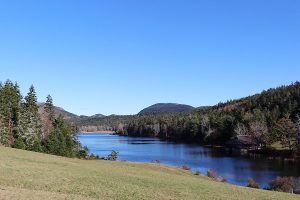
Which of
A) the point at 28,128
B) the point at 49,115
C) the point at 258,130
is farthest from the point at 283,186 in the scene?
the point at 258,130

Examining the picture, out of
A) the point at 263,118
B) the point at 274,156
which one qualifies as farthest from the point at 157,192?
the point at 263,118

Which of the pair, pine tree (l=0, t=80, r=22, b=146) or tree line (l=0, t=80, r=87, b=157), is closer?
tree line (l=0, t=80, r=87, b=157)

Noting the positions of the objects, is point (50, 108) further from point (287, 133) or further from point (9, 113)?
point (287, 133)

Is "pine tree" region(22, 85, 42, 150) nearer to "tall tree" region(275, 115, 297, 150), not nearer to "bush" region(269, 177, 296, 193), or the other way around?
"bush" region(269, 177, 296, 193)

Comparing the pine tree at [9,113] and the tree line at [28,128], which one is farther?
the pine tree at [9,113]

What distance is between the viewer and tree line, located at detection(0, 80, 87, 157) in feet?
309

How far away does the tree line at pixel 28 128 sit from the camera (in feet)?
309

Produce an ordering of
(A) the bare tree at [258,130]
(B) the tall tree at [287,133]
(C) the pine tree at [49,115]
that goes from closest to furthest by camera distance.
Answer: (C) the pine tree at [49,115], (B) the tall tree at [287,133], (A) the bare tree at [258,130]

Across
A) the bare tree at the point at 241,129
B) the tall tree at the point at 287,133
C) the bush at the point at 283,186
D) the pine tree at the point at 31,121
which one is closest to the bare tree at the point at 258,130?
the bare tree at the point at 241,129

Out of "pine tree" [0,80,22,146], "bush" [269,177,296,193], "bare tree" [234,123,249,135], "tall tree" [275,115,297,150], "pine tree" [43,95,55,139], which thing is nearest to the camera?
"bush" [269,177,296,193]

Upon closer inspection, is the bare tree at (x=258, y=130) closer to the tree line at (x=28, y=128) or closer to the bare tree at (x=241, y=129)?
the bare tree at (x=241, y=129)

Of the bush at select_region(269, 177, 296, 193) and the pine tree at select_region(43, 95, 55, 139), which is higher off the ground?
the pine tree at select_region(43, 95, 55, 139)

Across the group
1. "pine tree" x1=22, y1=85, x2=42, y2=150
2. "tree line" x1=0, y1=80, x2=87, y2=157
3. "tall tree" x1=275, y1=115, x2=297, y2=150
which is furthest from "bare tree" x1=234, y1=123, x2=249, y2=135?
"pine tree" x1=22, y1=85, x2=42, y2=150

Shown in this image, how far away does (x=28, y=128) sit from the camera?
105312 millimetres
